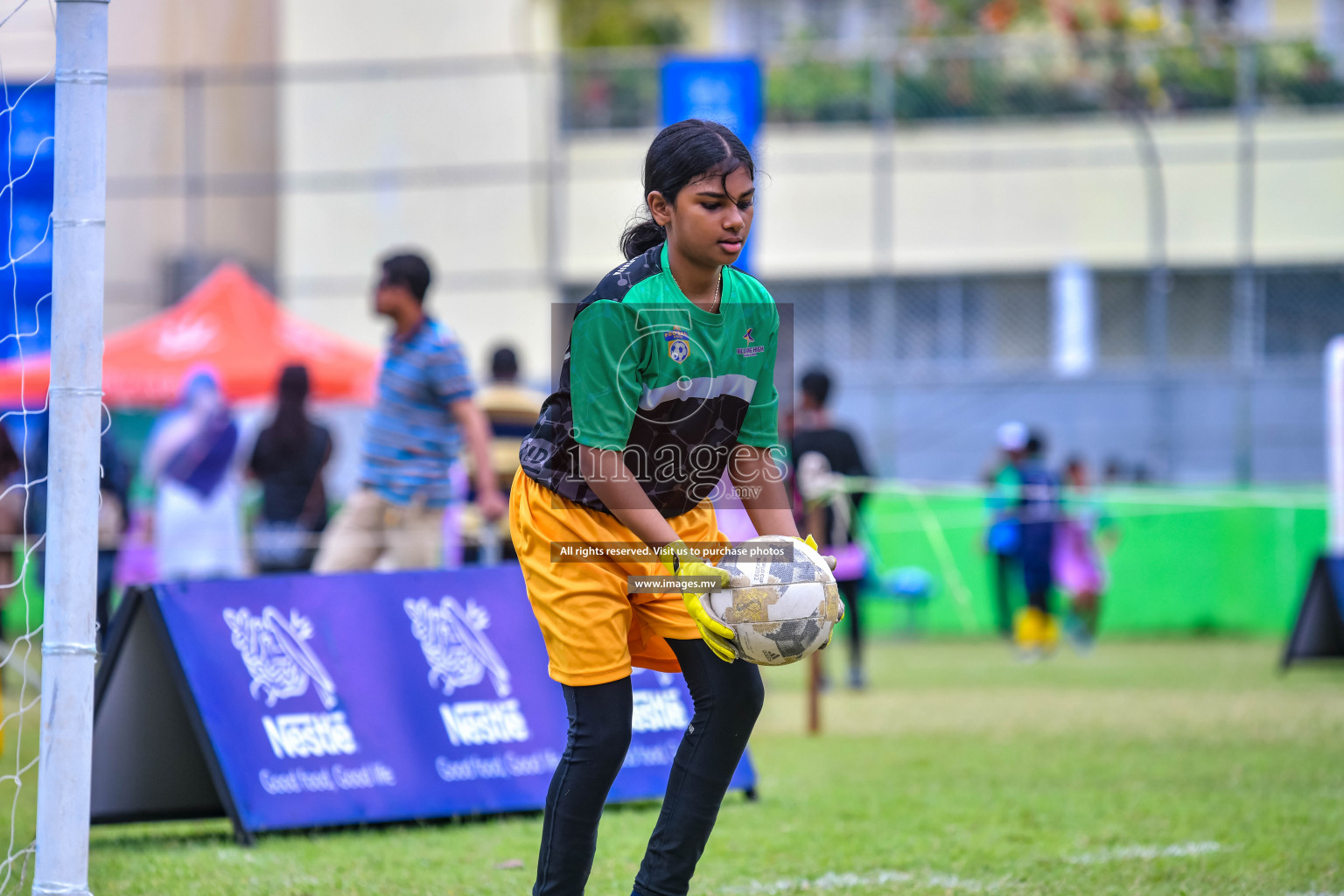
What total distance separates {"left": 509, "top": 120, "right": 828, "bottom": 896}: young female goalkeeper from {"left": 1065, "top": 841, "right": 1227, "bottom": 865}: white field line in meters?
1.81

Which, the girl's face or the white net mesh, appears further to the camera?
the white net mesh

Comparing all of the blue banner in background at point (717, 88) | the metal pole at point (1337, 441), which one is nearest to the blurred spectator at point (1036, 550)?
the metal pole at point (1337, 441)

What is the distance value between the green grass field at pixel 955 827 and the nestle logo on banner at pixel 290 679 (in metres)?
0.33

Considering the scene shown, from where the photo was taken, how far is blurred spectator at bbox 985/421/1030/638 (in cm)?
1470

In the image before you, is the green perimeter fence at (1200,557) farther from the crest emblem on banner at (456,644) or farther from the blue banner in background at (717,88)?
the crest emblem on banner at (456,644)

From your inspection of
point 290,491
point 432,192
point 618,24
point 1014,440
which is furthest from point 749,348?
point 618,24

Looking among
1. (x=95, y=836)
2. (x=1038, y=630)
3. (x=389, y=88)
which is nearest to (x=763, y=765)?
(x=95, y=836)

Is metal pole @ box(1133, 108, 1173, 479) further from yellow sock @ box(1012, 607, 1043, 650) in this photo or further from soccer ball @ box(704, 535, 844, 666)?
soccer ball @ box(704, 535, 844, 666)

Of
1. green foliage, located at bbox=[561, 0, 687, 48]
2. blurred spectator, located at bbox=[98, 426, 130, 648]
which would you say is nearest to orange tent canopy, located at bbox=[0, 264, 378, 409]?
blurred spectator, located at bbox=[98, 426, 130, 648]

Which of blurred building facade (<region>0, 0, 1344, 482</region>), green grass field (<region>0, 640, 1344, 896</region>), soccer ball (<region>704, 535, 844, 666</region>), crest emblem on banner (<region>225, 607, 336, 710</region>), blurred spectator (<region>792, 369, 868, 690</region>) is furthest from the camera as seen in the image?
blurred building facade (<region>0, 0, 1344, 482</region>)

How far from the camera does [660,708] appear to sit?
6023 millimetres

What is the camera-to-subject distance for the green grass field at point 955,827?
459 cm

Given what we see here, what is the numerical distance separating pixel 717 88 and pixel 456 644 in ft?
14.3

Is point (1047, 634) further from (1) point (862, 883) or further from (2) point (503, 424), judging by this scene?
(1) point (862, 883)
